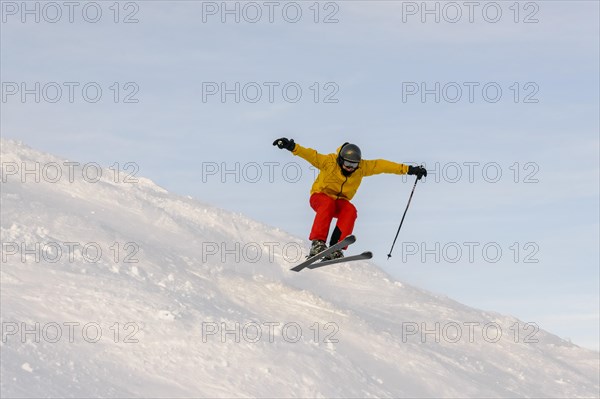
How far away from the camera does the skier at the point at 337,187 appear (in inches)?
550

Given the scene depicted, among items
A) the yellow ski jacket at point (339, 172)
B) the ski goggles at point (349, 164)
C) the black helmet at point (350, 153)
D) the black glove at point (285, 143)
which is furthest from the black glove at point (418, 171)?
the black glove at point (285, 143)

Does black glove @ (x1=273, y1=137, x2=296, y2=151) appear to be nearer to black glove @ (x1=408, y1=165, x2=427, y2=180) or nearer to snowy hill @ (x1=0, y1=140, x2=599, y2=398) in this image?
black glove @ (x1=408, y1=165, x2=427, y2=180)

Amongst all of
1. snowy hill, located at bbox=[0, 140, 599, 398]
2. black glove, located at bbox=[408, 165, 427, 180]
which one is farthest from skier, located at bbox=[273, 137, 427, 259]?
snowy hill, located at bbox=[0, 140, 599, 398]

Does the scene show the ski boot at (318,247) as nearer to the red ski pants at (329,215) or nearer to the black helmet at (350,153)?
the red ski pants at (329,215)

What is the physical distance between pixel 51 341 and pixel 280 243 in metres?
20.5

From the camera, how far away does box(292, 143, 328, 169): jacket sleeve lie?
13.6m

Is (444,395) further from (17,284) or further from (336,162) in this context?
(336,162)

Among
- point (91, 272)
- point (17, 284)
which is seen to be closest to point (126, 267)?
point (91, 272)

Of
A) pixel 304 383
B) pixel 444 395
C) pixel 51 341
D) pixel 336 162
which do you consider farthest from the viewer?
pixel 444 395

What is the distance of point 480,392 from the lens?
33.5 metres

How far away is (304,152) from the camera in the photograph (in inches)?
540

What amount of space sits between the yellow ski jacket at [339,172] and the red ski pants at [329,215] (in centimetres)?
11

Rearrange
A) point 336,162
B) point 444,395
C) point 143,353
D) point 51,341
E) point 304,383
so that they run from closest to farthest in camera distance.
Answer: point 336,162 → point 51,341 → point 143,353 → point 304,383 → point 444,395

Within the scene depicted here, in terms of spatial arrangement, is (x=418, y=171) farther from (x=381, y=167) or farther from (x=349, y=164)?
(x=349, y=164)
